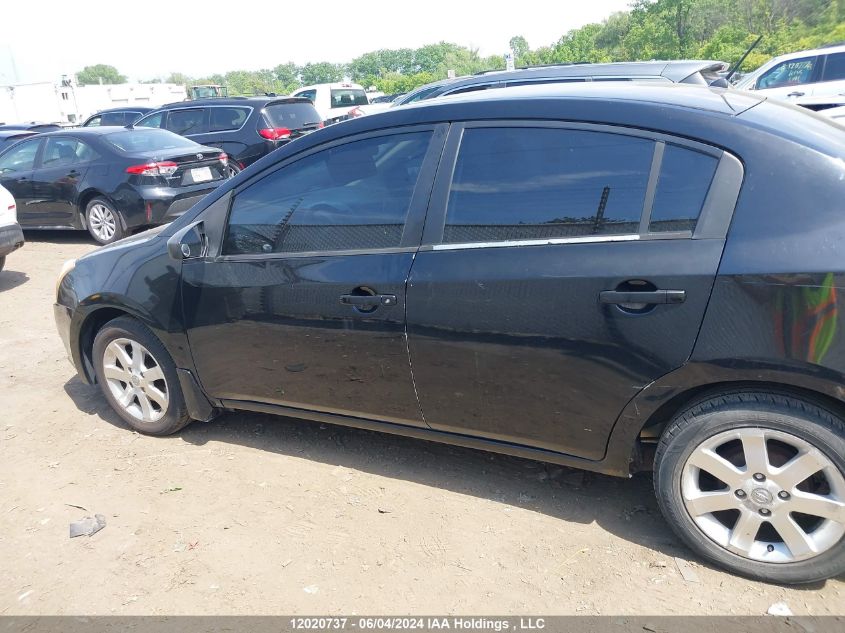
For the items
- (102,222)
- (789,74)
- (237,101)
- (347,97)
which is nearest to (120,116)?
(347,97)

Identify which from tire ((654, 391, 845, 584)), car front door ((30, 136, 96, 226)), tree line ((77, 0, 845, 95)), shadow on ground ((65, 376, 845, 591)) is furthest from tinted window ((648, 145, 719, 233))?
tree line ((77, 0, 845, 95))

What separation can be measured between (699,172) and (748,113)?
14.8 inches

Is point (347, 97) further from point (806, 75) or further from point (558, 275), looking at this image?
point (558, 275)

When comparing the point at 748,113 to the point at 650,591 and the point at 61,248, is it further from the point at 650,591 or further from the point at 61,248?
the point at 61,248

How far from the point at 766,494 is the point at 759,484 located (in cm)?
4

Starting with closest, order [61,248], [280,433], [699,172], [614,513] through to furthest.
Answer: [699,172] → [614,513] → [280,433] → [61,248]

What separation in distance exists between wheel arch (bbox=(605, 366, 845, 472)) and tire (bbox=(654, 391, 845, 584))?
32 millimetres

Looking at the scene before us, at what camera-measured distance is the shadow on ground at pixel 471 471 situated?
3.13 meters

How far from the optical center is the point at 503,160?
2928 mm

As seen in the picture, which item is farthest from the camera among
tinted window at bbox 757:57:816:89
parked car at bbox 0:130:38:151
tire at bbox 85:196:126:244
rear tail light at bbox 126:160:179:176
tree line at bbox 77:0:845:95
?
tree line at bbox 77:0:845:95

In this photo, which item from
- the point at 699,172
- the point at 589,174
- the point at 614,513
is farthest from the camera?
the point at 614,513

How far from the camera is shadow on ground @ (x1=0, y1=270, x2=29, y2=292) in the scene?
306 inches

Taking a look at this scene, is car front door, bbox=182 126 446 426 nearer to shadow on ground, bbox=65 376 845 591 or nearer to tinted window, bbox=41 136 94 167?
shadow on ground, bbox=65 376 845 591

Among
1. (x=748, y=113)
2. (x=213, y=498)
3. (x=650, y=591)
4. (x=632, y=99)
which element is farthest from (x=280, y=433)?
(x=748, y=113)
